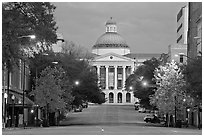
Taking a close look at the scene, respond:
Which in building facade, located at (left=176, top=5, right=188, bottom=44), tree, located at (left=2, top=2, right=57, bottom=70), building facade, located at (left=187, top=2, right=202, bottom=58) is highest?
building facade, located at (left=176, top=5, right=188, bottom=44)

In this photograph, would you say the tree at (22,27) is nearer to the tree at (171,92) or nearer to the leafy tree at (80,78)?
the tree at (171,92)

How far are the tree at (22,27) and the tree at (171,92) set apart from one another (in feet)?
132

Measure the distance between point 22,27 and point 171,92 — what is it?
4499 centimetres

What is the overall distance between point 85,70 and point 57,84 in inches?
616

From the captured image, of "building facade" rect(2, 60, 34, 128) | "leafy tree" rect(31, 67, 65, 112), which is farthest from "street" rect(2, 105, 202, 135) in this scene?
"building facade" rect(2, 60, 34, 128)

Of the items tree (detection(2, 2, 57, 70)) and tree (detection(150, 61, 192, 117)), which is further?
tree (detection(150, 61, 192, 117))

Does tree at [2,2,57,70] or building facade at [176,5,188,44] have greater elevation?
building facade at [176,5,188,44]

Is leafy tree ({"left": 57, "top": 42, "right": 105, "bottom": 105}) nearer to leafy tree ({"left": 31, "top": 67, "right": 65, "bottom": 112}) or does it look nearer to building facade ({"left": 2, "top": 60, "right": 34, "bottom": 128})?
building facade ({"left": 2, "top": 60, "right": 34, "bottom": 128})

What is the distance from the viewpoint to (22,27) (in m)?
32.1

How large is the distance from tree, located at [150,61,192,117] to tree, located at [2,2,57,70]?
40.3 m

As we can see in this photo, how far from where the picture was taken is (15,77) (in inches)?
3282

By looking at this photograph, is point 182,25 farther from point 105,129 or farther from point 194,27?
point 105,129

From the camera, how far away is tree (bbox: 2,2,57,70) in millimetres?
31423

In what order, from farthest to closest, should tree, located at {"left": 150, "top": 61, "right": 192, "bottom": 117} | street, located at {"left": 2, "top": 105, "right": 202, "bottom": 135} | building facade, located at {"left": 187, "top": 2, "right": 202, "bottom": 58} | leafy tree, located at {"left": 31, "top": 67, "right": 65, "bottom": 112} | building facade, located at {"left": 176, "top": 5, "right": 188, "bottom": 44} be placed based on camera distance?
1. building facade, located at {"left": 176, "top": 5, "right": 188, "bottom": 44}
2. building facade, located at {"left": 187, "top": 2, "right": 202, "bottom": 58}
3. tree, located at {"left": 150, "top": 61, "right": 192, "bottom": 117}
4. leafy tree, located at {"left": 31, "top": 67, "right": 65, "bottom": 112}
5. street, located at {"left": 2, "top": 105, "right": 202, "bottom": 135}
